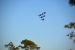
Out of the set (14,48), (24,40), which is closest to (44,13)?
(24,40)

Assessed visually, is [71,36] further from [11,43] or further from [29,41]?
[29,41]

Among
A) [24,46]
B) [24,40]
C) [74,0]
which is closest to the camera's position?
[74,0]

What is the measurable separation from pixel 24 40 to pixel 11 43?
0.90 m

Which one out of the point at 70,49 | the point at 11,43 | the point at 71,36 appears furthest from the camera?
the point at 11,43

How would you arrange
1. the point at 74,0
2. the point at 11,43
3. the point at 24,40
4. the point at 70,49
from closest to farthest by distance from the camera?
the point at 74,0
the point at 70,49
the point at 11,43
the point at 24,40

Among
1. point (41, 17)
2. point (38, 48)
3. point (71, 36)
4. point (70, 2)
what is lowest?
point (71, 36)

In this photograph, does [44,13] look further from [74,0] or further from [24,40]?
[74,0]

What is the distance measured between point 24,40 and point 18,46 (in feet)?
1.74

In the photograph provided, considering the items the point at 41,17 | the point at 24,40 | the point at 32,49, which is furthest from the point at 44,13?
the point at 32,49

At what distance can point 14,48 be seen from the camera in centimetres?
1061

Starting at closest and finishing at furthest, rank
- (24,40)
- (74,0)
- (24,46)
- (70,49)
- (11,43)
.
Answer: (74,0), (70,49), (11,43), (24,40), (24,46)

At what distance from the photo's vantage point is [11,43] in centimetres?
979

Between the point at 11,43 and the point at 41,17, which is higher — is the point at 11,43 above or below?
below

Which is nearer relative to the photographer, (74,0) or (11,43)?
(74,0)
